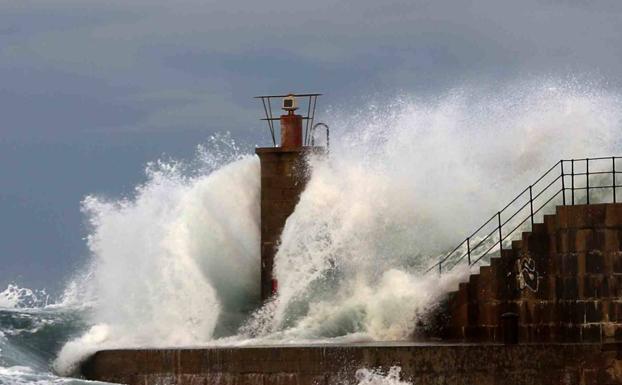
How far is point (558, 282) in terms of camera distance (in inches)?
1028

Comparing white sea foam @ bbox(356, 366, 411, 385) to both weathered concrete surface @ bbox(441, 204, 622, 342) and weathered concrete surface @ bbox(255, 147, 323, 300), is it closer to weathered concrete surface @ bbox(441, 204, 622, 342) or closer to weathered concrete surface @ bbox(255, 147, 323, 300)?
weathered concrete surface @ bbox(441, 204, 622, 342)

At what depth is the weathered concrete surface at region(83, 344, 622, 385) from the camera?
2520 cm

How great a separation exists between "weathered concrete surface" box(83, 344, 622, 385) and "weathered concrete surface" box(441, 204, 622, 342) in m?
0.73

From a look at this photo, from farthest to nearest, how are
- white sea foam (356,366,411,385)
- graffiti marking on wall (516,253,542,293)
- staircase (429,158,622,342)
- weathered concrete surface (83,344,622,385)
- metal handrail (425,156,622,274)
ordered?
metal handrail (425,156,622,274) → graffiti marking on wall (516,253,542,293) → staircase (429,158,622,342) → white sea foam (356,366,411,385) → weathered concrete surface (83,344,622,385)

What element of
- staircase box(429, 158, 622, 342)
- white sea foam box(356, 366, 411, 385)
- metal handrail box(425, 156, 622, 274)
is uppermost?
metal handrail box(425, 156, 622, 274)

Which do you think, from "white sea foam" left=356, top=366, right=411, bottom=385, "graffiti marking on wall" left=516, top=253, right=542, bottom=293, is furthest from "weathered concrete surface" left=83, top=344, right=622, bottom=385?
"graffiti marking on wall" left=516, top=253, right=542, bottom=293

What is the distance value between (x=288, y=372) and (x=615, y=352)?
4.90 meters

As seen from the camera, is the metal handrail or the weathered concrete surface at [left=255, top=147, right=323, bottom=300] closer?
the metal handrail

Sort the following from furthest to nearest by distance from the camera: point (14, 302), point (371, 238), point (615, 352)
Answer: point (14, 302) < point (371, 238) < point (615, 352)

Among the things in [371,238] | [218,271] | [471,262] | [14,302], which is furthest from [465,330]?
[14,302]

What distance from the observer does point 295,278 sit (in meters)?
30.1

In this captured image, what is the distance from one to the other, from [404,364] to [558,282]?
2.76 m

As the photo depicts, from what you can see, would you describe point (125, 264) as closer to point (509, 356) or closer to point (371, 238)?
point (371, 238)

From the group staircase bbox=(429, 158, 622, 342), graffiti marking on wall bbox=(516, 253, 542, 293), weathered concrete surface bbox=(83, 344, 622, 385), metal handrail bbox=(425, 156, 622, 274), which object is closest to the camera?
weathered concrete surface bbox=(83, 344, 622, 385)
